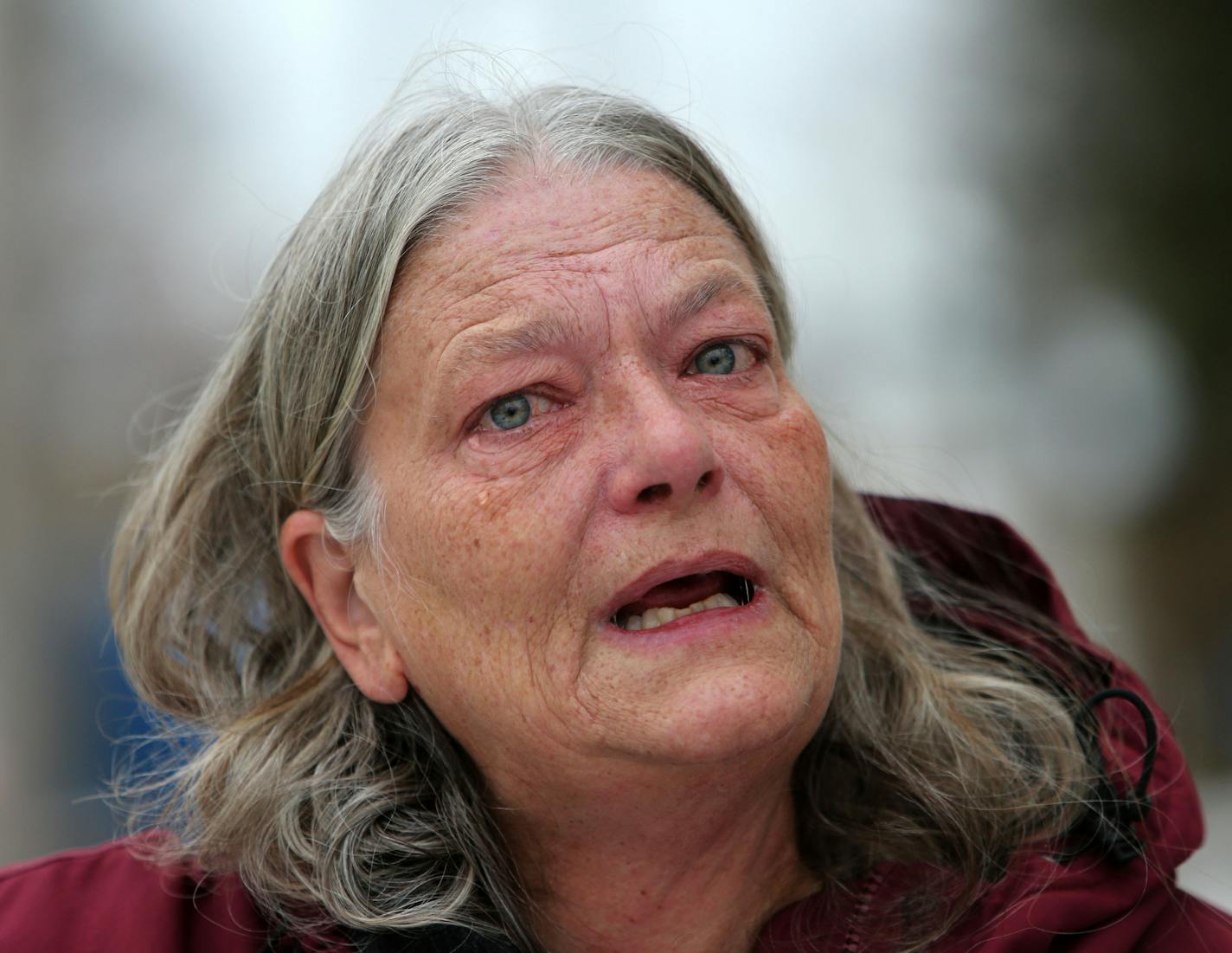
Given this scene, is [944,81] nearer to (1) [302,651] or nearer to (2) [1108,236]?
(2) [1108,236]

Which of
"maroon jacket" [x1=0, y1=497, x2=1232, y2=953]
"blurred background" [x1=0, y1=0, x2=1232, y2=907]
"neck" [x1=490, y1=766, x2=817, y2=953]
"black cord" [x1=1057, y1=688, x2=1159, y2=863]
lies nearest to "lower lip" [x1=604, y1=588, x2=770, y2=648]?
"neck" [x1=490, y1=766, x2=817, y2=953]

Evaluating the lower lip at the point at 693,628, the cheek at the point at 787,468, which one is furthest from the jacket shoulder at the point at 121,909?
the cheek at the point at 787,468

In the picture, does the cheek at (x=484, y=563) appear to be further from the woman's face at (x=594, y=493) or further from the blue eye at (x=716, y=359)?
the blue eye at (x=716, y=359)

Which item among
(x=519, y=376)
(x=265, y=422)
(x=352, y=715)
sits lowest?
(x=352, y=715)

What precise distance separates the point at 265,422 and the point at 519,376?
2.20ft

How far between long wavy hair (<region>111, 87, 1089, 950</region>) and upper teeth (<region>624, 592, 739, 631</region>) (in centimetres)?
53

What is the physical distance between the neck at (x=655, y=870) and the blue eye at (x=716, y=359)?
2.33ft

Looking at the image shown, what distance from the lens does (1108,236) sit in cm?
848

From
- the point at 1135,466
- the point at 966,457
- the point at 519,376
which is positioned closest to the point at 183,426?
the point at 519,376

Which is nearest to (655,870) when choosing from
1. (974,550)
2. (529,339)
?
(529,339)

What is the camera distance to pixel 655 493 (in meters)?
2.05

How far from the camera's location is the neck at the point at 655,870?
2.22m

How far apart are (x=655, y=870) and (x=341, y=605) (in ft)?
2.53

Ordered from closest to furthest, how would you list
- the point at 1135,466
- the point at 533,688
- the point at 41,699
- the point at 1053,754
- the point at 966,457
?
1. the point at 533,688
2. the point at 1053,754
3. the point at 41,699
4. the point at 966,457
5. the point at 1135,466
